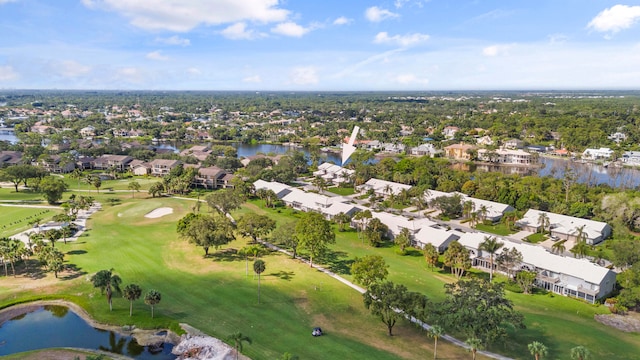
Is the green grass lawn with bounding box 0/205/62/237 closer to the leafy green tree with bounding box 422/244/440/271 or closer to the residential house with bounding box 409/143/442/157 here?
the leafy green tree with bounding box 422/244/440/271

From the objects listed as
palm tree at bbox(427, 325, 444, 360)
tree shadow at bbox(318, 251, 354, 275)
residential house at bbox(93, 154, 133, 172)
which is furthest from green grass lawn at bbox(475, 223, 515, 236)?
residential house at bbox(93, 154, 133, 172)

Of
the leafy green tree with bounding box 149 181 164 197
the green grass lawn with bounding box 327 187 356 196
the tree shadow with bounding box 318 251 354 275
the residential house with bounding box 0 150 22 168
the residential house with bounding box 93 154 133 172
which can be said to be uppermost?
the residential house with bounding box 0 150 22 168

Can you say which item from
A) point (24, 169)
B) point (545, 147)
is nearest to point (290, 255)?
point (24, 169)

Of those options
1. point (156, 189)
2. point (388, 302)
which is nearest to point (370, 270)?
point (388, 302)

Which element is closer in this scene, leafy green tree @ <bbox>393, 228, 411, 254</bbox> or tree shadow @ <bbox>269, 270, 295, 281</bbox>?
tree shadow @ <bbox>269, 270, 295, 281</bbox>

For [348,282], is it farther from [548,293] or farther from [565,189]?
[565,189]

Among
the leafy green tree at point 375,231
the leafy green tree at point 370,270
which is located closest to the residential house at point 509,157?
the leafy green tree at point 375,231
